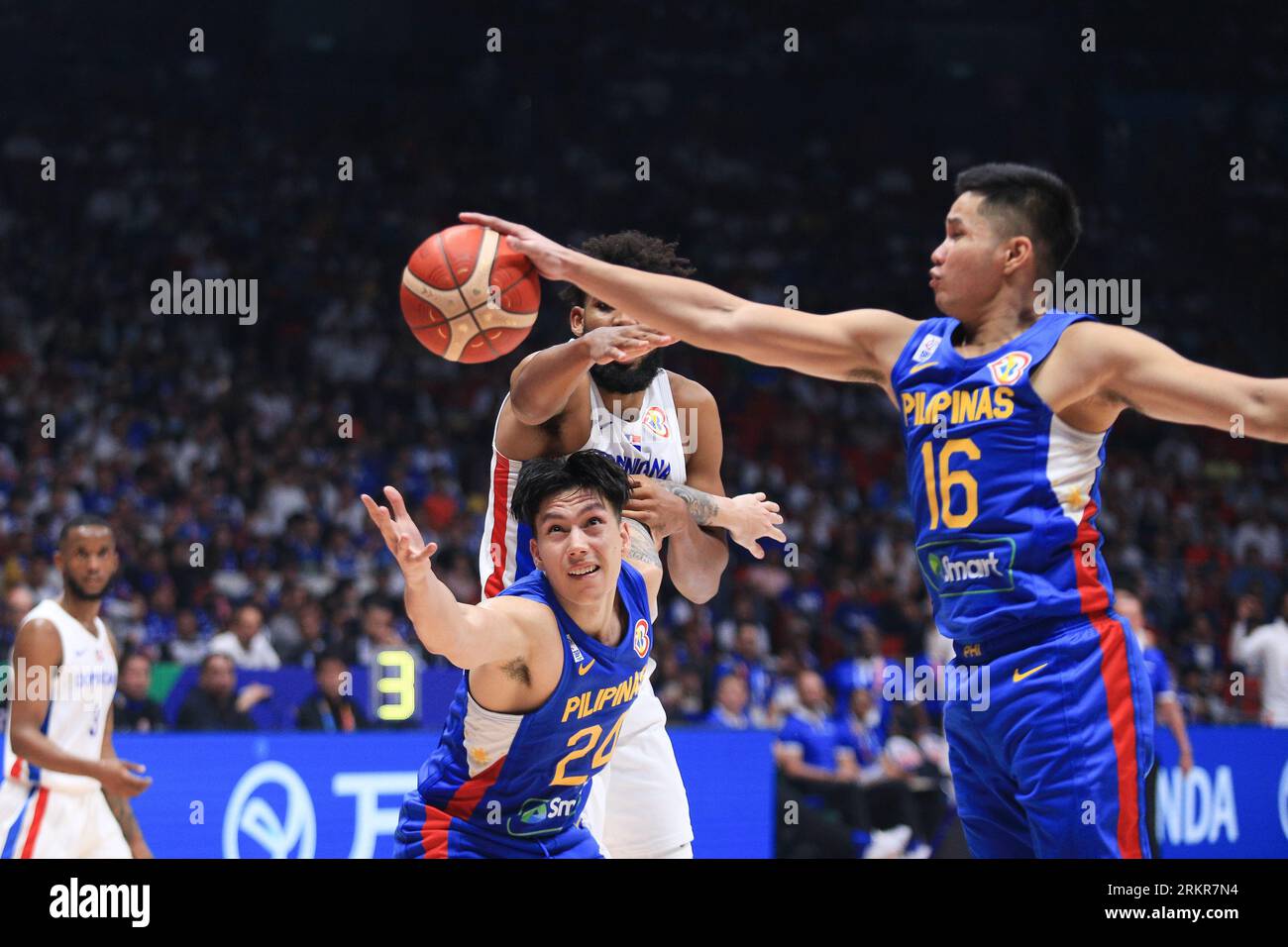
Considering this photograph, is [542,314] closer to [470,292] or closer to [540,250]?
[470,292]

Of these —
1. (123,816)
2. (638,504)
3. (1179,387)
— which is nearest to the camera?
(1179,387)

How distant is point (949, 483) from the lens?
3.67 metres

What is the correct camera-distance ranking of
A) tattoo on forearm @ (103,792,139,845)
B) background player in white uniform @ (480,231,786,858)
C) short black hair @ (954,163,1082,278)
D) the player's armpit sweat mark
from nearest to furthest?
short black hair @ (954,163,1082,278) → the player's armpit sweat mark → background player in white uniform @ (480,231,786,858) → tattoo on forearm @ (103,792,139,845)

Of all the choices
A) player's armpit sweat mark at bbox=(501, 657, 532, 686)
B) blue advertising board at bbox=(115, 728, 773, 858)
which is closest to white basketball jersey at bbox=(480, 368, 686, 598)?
player's armpit sweat mark at bbox=(501, 657, 532, 686)

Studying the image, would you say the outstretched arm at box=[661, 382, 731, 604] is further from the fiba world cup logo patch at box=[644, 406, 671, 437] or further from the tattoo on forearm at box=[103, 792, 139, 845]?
the tattoo on forearm at box=[103, 792, 139, 845]

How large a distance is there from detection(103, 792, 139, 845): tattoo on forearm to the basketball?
10.5 ft

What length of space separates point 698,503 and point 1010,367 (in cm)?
→ 156

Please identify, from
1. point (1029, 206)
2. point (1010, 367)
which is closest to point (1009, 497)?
point (1010, 367)

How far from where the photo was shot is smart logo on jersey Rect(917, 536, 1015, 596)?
358cm

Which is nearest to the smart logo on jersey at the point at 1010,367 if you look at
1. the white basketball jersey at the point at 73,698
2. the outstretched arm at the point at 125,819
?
the white basketball jersey at the point at 73,698

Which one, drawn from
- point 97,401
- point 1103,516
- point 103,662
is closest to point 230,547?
point 97,401

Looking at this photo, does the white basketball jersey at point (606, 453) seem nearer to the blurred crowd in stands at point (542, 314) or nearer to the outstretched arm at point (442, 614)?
the outstretched arm at point (442, 614)

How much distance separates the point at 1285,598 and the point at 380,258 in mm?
9876

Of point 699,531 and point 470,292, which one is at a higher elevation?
point 470,292
